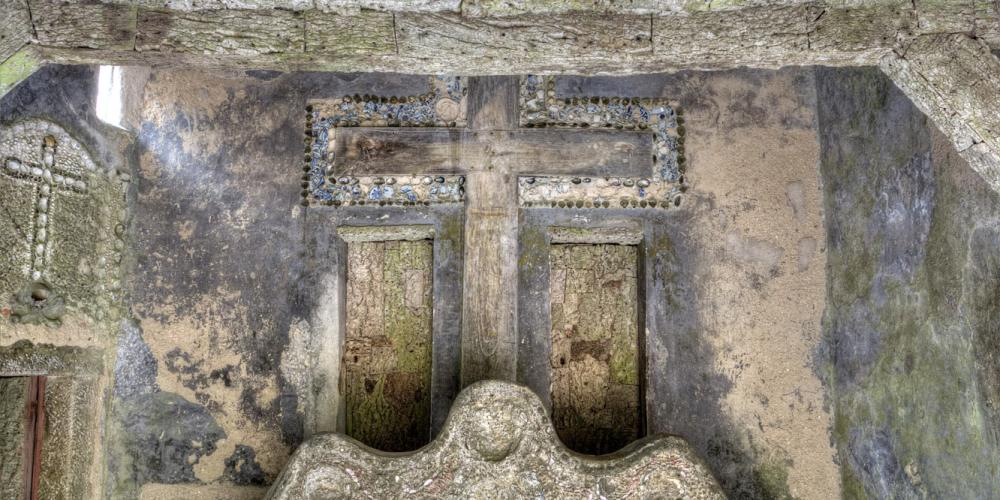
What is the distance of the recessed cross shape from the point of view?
3.49m

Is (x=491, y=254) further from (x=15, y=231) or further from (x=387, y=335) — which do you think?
(x=15, y=231)

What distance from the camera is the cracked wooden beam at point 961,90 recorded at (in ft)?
7.79

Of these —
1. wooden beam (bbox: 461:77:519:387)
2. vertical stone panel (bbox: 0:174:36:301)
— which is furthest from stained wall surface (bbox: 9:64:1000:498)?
vertical stone panel (bbox: 0:174:36:301)

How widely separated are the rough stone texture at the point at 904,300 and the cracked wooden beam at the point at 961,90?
150mm

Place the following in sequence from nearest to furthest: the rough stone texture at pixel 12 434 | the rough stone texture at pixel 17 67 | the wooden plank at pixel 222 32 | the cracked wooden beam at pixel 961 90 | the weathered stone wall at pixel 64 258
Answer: the cracked wooden beam at pixel 961 90, the rough stone texture at pixel 17 67, the wooden plank at pixel 222 32, the rough stone texture at pixel 12 434, the weathered stone wall at pixel 64 258

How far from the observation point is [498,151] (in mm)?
3502

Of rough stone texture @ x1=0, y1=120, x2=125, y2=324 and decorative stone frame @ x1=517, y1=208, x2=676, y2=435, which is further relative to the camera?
decorative stone frame @ x1=517, y1=208, x2=676, y2=435

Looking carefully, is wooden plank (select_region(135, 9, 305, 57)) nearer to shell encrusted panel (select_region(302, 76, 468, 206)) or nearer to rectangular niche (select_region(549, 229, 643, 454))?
shell encrusted panel (select_region(302, 76, 468, 206))

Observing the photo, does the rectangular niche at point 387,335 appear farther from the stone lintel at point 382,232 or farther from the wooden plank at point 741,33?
the wooden plank at point 741,33

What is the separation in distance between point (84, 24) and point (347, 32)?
0.98 m

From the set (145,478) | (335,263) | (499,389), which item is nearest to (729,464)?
(499,389)

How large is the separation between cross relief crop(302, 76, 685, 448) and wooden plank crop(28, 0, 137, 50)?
1.13 metres

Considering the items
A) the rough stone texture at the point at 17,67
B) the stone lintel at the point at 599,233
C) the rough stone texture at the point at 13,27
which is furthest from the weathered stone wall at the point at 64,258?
the stone lintel at the point at 599,233

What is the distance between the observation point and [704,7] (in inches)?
103
